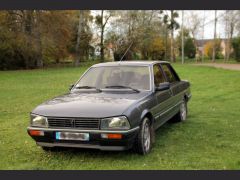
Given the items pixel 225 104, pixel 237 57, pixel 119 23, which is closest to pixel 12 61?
pixel 119 23

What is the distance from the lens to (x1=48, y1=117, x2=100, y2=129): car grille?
5.91 meters

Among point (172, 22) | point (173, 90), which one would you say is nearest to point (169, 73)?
point (173, 90)

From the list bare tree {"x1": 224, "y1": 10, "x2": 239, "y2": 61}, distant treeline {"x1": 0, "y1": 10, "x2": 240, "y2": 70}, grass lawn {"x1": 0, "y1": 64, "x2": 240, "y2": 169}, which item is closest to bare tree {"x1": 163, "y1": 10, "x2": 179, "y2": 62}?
distant treeline {"x1": 0, "y1": 10, "x2": 240, "y2": 70}

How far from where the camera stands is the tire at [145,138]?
628cm

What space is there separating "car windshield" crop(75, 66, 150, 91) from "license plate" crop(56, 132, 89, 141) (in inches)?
62.5

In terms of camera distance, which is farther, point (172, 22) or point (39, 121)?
point (172, 22)

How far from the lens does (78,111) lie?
6039 millimetres

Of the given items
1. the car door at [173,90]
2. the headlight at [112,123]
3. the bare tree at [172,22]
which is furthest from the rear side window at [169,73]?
the bare tree at [172,22]

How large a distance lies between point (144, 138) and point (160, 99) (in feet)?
4.17

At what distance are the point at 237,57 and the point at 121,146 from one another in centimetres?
4771

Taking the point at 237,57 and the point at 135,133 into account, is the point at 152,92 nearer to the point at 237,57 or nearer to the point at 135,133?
the point at 135,133

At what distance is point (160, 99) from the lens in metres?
7.48

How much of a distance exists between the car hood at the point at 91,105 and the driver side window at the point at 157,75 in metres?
0.74

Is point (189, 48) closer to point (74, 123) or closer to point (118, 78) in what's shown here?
point (118, 78)
